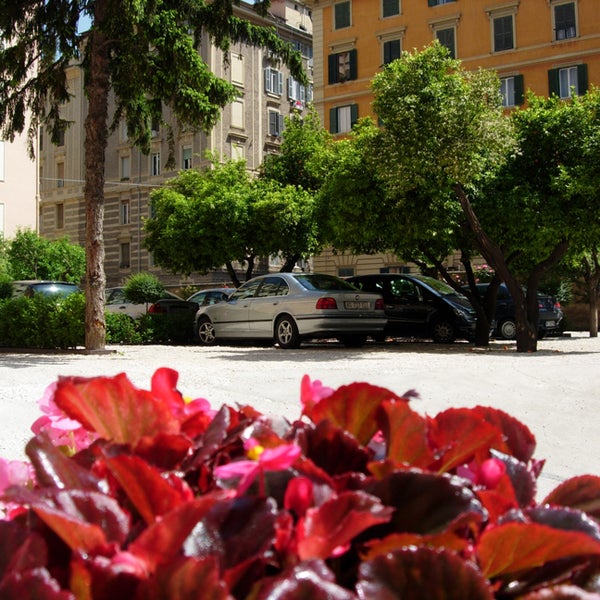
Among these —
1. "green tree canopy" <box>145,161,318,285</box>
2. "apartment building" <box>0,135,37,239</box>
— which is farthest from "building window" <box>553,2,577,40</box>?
"apartment building" <box>0,135,37,239</box>

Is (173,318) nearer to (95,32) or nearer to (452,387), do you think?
(95,32)

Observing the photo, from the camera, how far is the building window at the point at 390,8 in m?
43.0

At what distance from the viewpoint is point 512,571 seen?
2.95 feet

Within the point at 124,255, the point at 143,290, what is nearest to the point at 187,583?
the point at 143,290

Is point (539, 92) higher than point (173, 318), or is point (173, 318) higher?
point (539, 92)

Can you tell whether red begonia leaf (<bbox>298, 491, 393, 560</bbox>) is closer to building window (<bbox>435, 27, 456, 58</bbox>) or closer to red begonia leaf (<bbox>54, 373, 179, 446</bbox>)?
red begonia leaf (<bbox>54, 373, 179, 446</bbox>)

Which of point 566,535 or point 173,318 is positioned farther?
point 173,318

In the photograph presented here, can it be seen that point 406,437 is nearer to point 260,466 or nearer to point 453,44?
point 260,466

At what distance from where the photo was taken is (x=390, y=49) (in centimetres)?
4316

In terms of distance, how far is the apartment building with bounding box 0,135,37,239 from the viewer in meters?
38.4

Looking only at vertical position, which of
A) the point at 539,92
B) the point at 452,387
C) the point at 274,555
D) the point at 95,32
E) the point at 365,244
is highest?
the point at 539,92

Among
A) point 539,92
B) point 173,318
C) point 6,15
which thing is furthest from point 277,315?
point 539,92

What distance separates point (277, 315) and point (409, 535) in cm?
1497

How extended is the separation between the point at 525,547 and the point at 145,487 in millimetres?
460
